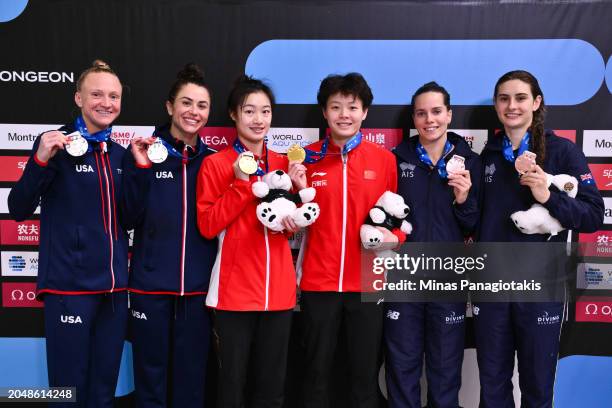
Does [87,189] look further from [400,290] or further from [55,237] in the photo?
[400,290]

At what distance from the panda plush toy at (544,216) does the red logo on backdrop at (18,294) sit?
9.18ft

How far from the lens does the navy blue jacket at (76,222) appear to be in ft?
6.82

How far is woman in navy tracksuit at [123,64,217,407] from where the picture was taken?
7.20 ft

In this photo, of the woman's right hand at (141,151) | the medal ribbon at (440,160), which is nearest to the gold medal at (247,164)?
the woman's right hand at (141,151)

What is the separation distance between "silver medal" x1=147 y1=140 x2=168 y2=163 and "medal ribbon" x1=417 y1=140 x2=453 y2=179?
4.20 ft

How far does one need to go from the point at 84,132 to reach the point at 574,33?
279 centimetres

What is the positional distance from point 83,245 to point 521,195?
6.96ft

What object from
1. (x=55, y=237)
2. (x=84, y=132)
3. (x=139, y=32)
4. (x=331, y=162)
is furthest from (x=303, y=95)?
(x=55, y=237)

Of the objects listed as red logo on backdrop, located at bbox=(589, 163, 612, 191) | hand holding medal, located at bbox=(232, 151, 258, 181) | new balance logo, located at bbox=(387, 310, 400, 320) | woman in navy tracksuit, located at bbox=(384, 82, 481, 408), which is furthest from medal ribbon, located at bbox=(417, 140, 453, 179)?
red logo on backdrop, located at bbox=(589, 163, 612, 191)

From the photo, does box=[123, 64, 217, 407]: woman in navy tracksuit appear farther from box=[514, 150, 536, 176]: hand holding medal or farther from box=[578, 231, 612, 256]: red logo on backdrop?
box=[578, 231, 612, 256]: red logo on backdrop

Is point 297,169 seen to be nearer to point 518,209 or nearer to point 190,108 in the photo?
point 190,108

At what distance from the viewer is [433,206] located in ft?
7.56

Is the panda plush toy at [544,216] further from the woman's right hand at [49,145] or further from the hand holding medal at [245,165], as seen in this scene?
the woman's right hand at [49,145]

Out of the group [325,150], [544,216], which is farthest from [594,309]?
[325,150]
